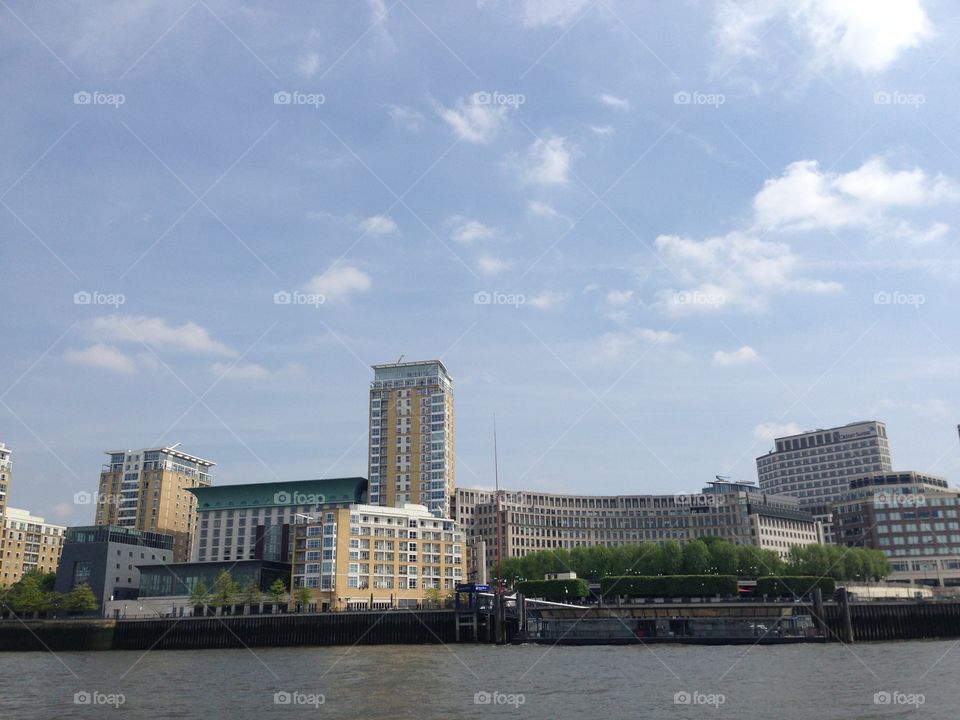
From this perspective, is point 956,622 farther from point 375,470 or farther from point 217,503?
point 217,503

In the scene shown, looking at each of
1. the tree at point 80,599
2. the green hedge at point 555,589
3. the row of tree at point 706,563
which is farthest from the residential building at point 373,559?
the row of tree at point 706,563

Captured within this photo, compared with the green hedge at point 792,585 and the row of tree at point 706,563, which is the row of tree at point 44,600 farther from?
the green hedge at point 792,585

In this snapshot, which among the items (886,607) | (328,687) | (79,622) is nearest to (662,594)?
(886,607)

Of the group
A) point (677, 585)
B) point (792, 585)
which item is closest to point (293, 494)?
point (677, 585)

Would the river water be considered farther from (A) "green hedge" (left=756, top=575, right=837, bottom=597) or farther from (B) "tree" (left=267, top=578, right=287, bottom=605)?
(A) "green hedge" (left=756, top=575, right=837, bottom=597)

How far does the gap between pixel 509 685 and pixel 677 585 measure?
117 metres

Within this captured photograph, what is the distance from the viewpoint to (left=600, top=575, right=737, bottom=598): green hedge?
16725cm

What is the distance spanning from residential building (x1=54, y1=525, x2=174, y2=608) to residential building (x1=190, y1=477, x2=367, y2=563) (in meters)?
21.1

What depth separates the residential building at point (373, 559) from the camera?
146m

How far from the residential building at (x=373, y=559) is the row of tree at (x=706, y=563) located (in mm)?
31382

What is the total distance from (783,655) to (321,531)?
86.3 meters

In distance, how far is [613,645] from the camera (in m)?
105

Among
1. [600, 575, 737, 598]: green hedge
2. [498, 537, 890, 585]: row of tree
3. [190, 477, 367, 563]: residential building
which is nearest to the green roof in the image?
[190, 477, 367, 563]: residential building

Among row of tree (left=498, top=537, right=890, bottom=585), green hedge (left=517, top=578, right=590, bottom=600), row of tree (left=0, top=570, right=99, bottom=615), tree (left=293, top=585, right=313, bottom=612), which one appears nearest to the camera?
row of tree (left=0, top=570, right=99, bottom=615)
